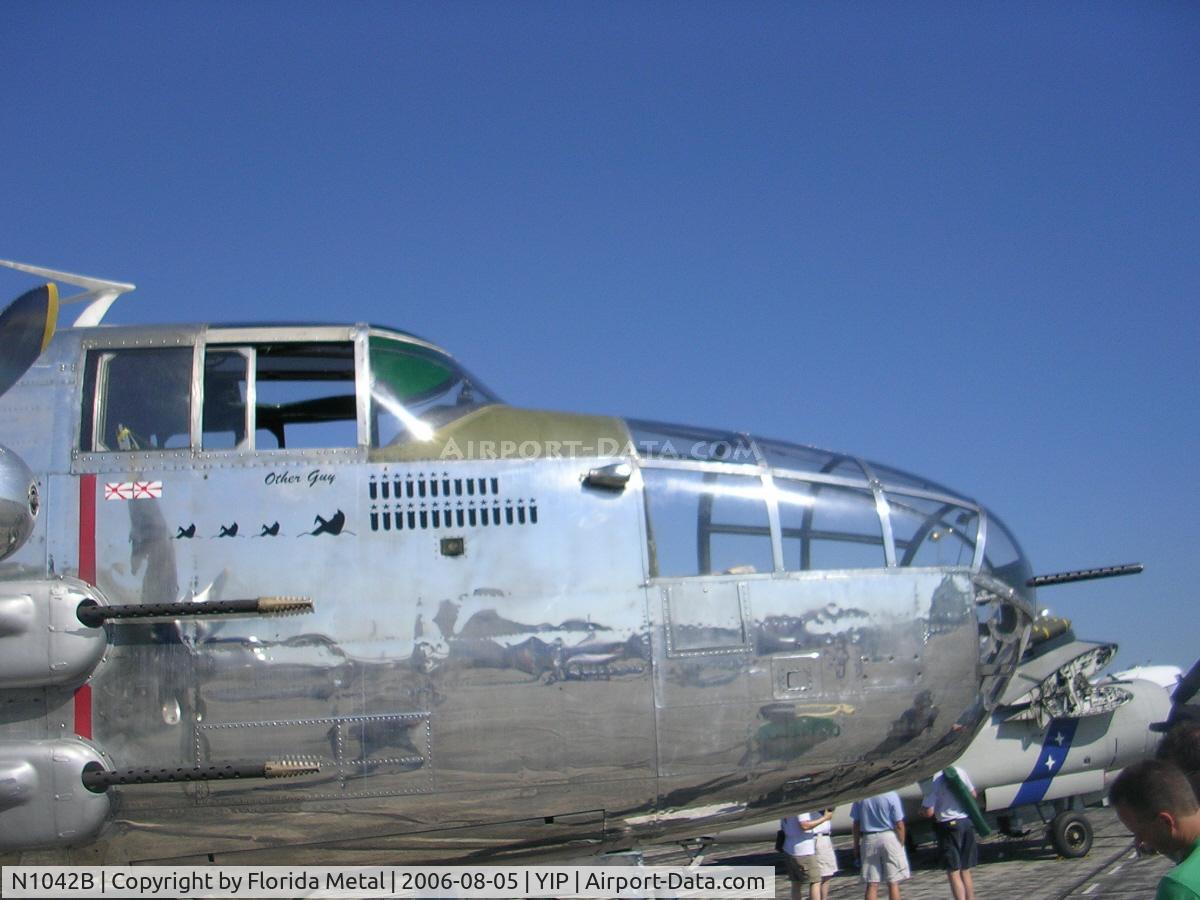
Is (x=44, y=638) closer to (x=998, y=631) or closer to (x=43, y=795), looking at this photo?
(x=43, y=795)

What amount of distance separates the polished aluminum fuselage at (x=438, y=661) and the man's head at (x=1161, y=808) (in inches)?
93.9

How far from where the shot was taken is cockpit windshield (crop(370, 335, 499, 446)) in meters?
6.32

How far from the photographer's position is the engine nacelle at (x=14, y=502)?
5.54 m

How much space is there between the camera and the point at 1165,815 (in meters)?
3.66

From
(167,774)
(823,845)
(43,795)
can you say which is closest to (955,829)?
(823,845)

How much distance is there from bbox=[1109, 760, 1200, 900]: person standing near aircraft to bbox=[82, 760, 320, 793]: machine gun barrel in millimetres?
3733

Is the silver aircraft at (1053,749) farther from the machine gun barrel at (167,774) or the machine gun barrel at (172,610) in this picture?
the machine gun barrel at (172,610)

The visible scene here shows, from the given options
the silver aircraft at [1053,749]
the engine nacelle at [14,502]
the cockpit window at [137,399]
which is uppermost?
the cockpit window at [137,399]

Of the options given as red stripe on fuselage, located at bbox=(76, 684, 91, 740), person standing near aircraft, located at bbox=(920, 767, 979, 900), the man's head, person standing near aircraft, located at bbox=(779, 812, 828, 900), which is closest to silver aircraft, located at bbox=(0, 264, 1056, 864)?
red stripe on fuselage, located at bbox=(76, 684, 91, 740)

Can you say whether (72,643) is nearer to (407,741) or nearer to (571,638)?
(407,741)

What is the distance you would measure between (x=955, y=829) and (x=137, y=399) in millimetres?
9674

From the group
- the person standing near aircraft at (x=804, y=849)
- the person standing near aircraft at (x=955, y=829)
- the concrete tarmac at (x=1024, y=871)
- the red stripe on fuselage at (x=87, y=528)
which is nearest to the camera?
the red stripe on fuselage at (x=87, y=528)

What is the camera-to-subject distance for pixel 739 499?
6344 mm
